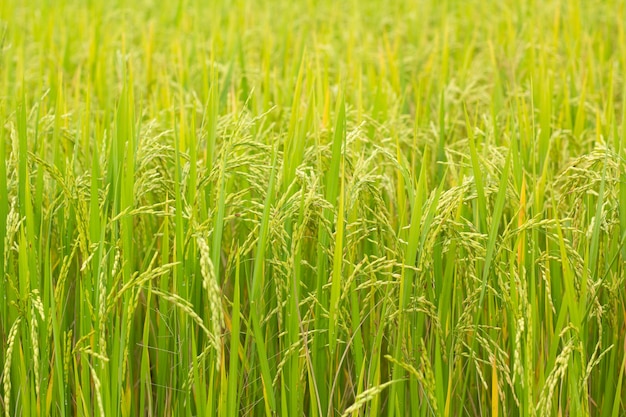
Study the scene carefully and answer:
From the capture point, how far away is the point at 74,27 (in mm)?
4281

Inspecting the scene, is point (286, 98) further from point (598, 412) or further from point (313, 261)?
point (598, 412)

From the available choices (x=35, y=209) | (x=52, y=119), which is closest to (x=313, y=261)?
(x=35, y=209)

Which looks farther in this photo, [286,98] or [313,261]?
[286,98]

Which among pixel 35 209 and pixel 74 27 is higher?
pixel 74 27

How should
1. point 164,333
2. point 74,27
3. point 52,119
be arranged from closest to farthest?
point 164,333 < point 52,119 < point 74,27

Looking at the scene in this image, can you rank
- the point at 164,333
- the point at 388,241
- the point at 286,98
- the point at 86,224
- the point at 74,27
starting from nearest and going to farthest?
the point at 86,224, the point at 164,333, the point at 388,241, the point at 286,98, the point at 74,27

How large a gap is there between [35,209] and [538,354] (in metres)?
1.06

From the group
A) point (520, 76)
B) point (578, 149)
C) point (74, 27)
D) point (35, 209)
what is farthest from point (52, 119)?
point (74, 27)

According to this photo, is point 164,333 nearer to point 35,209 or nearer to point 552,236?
point 35,209

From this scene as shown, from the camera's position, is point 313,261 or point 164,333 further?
point 313,261

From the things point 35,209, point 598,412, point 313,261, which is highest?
point 35,209

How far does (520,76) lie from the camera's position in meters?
3.08

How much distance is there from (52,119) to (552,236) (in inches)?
48.7

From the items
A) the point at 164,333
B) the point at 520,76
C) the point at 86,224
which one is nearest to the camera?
the point at 86,224
